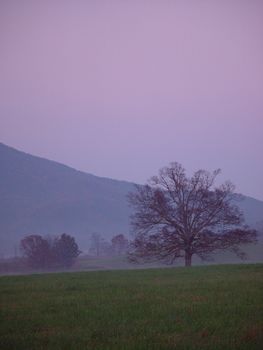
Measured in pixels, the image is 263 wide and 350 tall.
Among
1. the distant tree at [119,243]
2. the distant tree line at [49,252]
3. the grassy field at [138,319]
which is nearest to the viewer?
Answer: the grassy field at [138,319]

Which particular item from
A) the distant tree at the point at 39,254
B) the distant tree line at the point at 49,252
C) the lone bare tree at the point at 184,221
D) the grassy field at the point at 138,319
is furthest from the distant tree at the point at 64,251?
the grassy field at the point at 138,319

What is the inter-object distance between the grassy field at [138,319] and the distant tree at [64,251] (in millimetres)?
63940

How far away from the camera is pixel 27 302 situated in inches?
589

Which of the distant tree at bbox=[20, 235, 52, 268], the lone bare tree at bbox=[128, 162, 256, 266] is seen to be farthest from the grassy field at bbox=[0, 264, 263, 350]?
the distant tree at bbox=[20, 235, 52, 268]

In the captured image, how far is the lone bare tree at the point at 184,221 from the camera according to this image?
122ft

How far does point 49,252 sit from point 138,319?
229 ft

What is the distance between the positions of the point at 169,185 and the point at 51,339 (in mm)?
29139

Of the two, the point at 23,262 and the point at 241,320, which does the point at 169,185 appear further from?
the point at 23,262

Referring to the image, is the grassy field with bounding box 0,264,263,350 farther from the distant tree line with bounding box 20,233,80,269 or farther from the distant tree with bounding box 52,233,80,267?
Result: the distant tree with bounding box 52,233,80,267

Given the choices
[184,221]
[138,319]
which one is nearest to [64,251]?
[184,221]

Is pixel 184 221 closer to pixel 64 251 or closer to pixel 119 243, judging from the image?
pixel 64 251

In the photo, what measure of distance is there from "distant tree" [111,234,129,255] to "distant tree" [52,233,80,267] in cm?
4656

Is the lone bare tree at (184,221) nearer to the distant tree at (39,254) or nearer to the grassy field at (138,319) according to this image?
the grassy field at (138,319)

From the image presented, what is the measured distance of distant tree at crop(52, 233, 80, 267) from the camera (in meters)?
79.9
